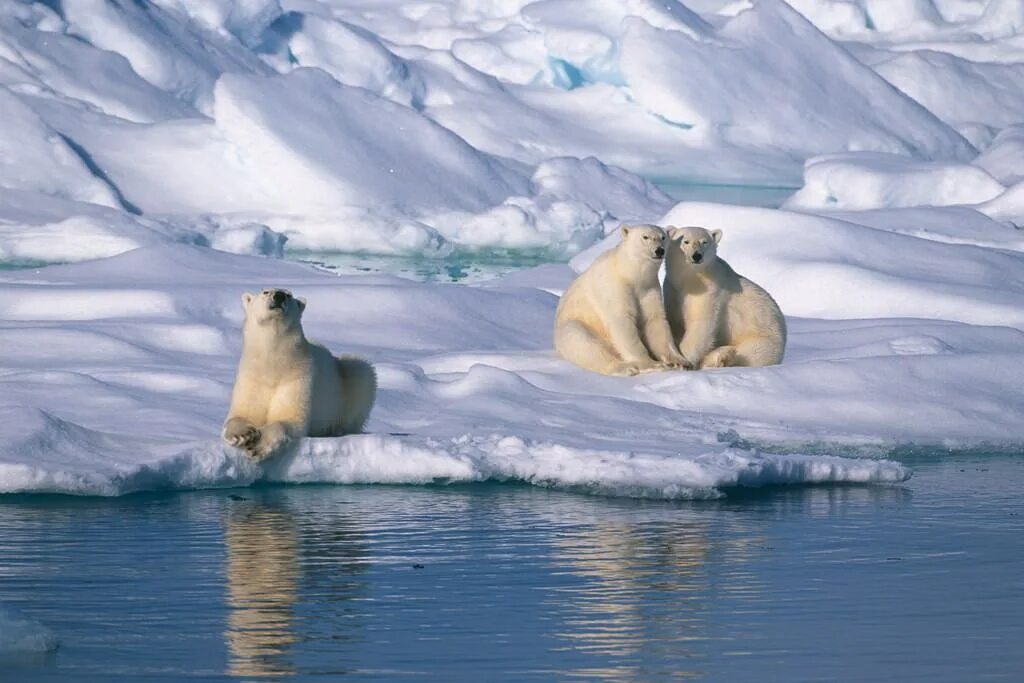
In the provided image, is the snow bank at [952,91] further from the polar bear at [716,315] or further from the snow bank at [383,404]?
the polar bear at [716,315]

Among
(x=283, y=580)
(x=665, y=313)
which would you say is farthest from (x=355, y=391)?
(x=665, y=313)

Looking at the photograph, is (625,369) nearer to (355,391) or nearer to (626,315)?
(626,315)

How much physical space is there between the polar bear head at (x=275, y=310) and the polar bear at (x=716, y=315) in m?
2.39

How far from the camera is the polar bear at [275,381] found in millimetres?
5816

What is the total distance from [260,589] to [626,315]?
3357 mm

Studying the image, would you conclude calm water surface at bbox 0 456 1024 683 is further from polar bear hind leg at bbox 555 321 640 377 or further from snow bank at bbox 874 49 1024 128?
snow bank at bbox 874 49 1024 128

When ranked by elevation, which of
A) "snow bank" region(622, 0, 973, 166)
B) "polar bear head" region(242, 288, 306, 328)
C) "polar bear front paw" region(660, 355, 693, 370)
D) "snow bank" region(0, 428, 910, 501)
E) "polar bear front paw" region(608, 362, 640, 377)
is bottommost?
"snow bank" region(0, 428, 910, 501)

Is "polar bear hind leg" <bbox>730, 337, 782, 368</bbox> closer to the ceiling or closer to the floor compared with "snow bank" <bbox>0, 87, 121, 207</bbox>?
closer to the floor

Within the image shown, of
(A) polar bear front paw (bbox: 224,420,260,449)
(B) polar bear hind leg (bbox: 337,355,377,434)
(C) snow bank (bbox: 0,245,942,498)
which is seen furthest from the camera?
(B) polar bear hind leg (bbox: 337,355,377,434)

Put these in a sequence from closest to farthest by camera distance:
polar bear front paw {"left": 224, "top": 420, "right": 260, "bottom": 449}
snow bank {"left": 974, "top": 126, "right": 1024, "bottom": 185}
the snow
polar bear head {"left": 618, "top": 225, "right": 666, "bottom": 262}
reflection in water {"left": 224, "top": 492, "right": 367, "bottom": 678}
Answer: reflection in water {"left": 224, "top": 492, "right": 367, "bottom": 678} < polar bear front paw {"left": 224, "top": 420, "right": 260, "bottom": 449} < the snow < polar bear head {"left": 618, "top": 225, "right": 666, "bottom": 262} < snow bank {"left": 974, "top": 126, "right": 1024, "bottom": 185}

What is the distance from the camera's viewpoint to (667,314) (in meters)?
7.91

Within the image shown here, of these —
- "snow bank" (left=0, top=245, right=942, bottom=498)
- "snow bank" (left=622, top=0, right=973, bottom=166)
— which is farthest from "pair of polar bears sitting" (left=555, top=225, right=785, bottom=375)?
"snow bank" (left=622, top=0, right=973, bottom=166)

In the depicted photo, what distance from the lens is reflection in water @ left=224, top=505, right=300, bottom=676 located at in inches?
152

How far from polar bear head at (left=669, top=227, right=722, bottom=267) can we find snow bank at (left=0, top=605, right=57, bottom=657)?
428 centimetres
